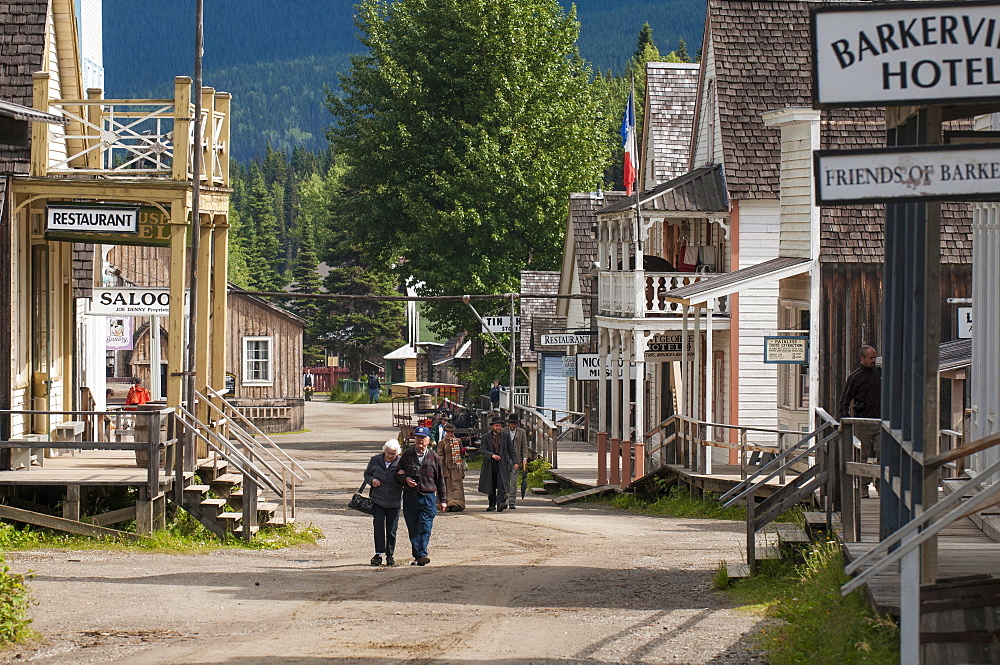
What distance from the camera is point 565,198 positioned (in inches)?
1804

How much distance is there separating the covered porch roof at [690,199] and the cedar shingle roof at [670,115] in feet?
19.7

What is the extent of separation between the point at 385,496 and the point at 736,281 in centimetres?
807

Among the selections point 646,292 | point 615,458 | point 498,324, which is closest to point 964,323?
point 646,292

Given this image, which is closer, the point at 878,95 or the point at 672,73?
the point at 878,95

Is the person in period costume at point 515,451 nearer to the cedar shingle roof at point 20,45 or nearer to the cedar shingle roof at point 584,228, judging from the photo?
the cedar shingle roof at point 20,45

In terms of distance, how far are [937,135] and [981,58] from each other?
0.98 metres

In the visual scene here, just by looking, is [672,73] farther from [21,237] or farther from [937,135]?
[937,135]

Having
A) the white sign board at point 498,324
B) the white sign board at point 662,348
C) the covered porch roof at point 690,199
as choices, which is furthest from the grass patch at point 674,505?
the white sign board at point 498,324

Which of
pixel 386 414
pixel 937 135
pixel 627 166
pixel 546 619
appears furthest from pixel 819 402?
pixel 386 414

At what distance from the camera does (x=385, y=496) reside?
16.0 metres

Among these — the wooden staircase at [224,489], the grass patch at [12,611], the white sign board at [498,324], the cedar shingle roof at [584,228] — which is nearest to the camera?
the grass patch at [12,611]

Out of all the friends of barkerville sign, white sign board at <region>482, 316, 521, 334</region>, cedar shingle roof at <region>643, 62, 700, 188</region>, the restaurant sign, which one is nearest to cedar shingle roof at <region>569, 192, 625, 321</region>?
white sign board at <region>482, 316, 521, 334</region>

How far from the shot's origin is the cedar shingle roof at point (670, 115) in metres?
31.9

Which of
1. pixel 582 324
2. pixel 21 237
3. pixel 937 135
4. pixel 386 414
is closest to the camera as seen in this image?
pixel 937 135
